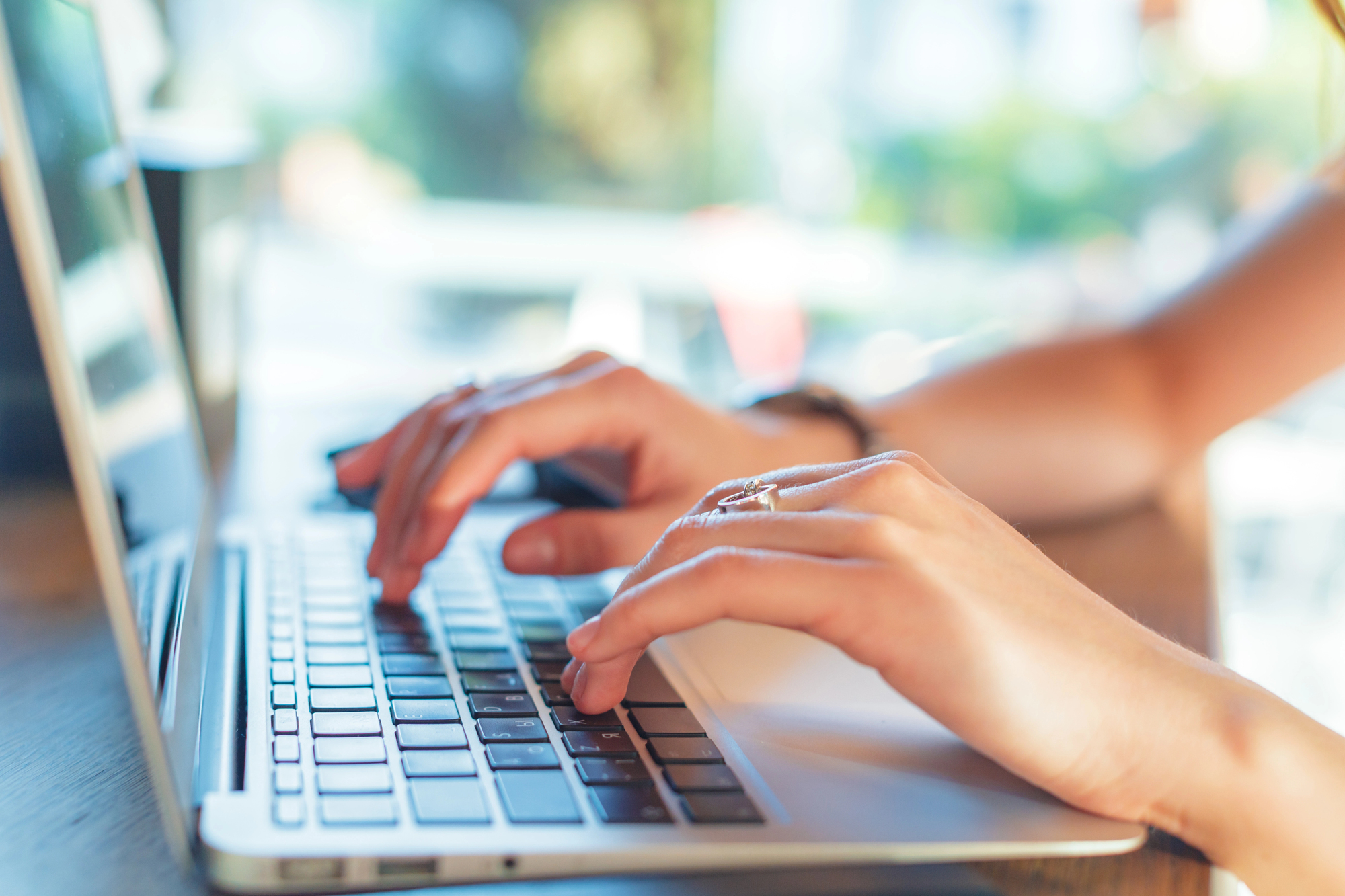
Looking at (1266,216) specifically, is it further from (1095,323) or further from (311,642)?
(311,642)

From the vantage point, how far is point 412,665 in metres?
0.45

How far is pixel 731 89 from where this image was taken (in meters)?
3.88

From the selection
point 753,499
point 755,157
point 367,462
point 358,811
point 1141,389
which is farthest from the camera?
point 755,157

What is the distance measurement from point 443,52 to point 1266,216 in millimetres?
3289

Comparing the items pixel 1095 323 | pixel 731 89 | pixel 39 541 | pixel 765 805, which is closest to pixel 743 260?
pixel 731 89

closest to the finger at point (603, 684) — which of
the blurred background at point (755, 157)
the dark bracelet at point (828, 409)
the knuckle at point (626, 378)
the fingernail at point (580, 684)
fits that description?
the fingernail at point (580, 684)

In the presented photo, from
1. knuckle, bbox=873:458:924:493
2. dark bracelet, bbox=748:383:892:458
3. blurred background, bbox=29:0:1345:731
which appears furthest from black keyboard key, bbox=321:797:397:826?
blurred background, bbox=29:0:1345:731

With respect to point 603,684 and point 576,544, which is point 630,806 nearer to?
point 603,684

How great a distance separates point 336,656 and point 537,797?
6.3 inches

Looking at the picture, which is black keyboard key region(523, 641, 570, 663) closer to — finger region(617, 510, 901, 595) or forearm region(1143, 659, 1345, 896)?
finger region(617, 510, 901, 595)

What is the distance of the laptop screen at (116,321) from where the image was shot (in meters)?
0.35

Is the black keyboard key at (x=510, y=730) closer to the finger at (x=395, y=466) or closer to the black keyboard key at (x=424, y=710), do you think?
the black keyboard key at (x=424, y=710)

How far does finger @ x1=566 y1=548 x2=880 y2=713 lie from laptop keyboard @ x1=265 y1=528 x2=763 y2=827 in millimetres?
39

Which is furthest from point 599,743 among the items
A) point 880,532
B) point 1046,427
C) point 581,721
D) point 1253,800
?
point 1046,427
